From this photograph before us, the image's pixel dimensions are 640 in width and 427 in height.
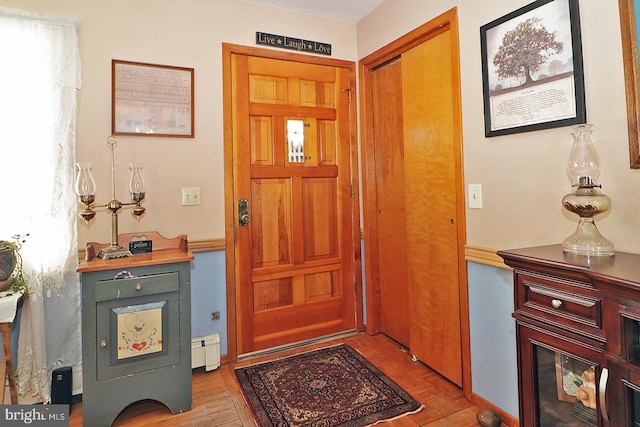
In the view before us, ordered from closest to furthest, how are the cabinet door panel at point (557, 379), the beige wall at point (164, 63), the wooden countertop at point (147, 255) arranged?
the cabinet door panel at point (557, 379), the wooden countertop at point (147, 255), the beige wall at point (164, 63)

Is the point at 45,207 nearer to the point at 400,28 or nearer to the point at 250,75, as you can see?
the point at 250,75

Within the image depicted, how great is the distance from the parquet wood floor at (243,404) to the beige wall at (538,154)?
2.91 ft

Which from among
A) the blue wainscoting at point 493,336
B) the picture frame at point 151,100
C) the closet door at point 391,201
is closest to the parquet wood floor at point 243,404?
the blue wainscoting at point 493,336

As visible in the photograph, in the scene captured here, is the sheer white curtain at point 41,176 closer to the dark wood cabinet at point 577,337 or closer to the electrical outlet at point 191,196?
the electrical outlet at point 191,196

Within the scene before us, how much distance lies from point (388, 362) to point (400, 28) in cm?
223

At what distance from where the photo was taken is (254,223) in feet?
8.48

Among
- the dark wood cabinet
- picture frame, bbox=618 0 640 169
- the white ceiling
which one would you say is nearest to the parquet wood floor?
the dark wood cabinet

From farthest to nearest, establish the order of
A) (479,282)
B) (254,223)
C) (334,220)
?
(334,220), (254,223), (479,282)

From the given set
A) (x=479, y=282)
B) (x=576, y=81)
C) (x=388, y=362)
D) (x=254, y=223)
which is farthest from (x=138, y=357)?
(x=576, y=81)

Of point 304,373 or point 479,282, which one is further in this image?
point 304,373

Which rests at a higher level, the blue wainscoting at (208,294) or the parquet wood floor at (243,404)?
the blue wainscoting at (208,294)

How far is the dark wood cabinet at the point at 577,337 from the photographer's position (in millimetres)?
978

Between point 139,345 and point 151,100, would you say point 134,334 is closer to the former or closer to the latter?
point 139,345

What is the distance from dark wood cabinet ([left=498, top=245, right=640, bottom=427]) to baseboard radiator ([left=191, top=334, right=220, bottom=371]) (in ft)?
5.74
